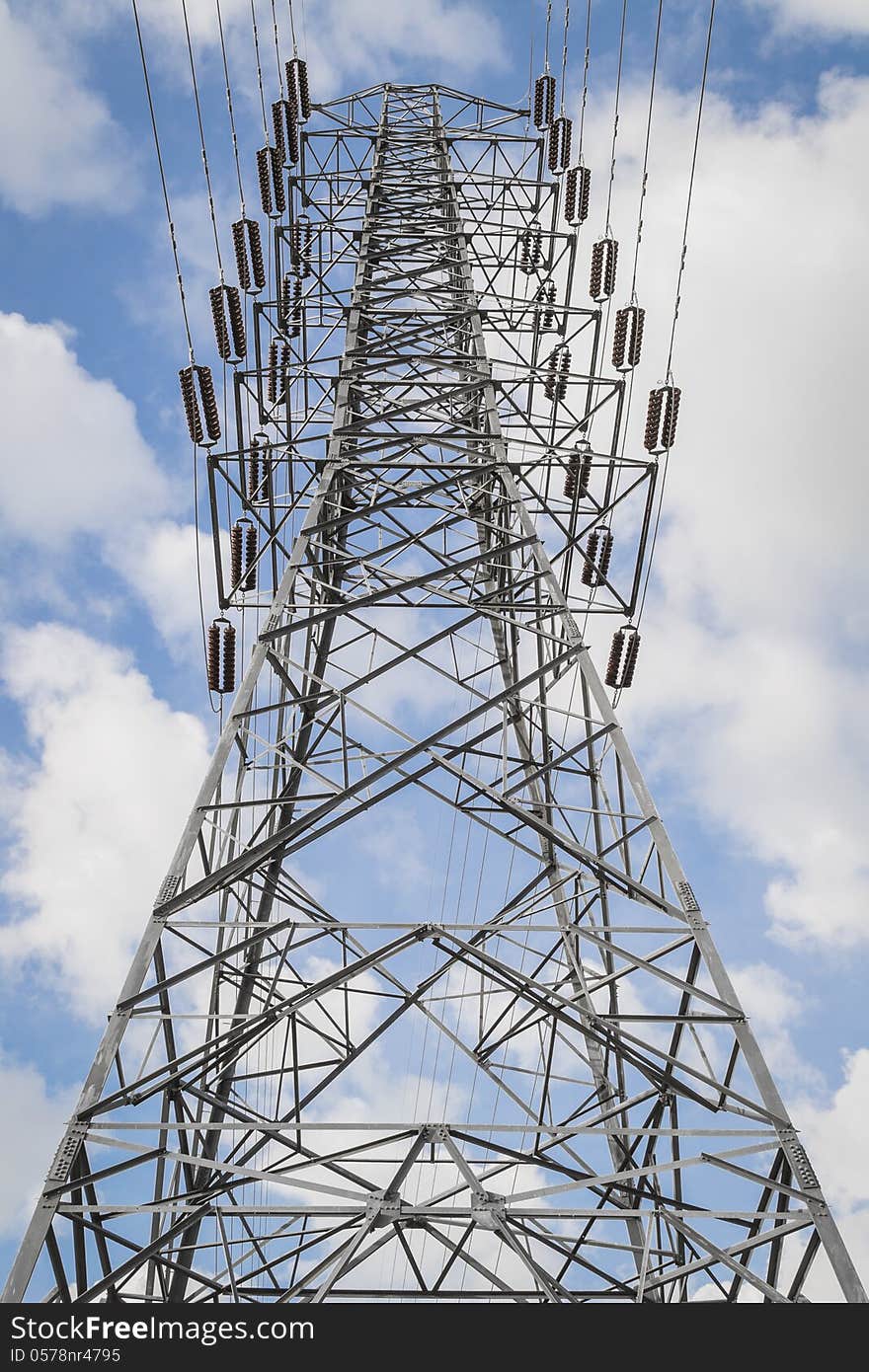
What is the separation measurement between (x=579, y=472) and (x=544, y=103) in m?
13.2

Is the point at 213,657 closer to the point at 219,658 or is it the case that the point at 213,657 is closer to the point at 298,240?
the point at 219,658

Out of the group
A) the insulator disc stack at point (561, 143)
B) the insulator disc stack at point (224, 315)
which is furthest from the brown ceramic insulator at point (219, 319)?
the insulator disc stack at point (561, 143)

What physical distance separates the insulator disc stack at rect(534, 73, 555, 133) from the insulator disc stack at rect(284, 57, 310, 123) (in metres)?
4.73

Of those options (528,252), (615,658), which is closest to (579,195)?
(528,252)

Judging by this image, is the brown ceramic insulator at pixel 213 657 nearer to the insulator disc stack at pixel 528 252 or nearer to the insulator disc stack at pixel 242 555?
the insulator disc stack at pixel 242 555

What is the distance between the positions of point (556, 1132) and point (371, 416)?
30.9 ft

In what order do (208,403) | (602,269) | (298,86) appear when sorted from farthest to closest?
1. (298,86)
2. (602,269)
3. (208,403)

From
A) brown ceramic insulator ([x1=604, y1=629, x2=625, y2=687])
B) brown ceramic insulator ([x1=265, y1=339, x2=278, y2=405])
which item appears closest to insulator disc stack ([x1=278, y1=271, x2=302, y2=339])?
brown ceramic insulator ([x1=265, y1=339, x2=278, y2=405])

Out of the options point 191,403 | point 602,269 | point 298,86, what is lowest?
point 191,403

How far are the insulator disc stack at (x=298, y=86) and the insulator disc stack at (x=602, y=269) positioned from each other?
285 inches

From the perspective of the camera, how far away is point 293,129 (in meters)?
21.6

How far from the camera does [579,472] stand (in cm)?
1468

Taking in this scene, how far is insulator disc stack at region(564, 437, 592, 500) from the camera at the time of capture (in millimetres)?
14547

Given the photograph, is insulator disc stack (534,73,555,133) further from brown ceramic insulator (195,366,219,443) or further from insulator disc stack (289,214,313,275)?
brown ceramic insulator (195,366,219,443)
